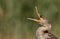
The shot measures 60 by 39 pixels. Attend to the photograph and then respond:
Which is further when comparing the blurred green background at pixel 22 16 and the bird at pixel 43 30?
the blurred green background at pixel 22 16

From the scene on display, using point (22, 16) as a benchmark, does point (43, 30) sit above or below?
above

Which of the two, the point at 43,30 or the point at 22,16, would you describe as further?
the point at 22,16

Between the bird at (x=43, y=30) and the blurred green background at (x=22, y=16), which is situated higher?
the bird at (x=43, y=30)

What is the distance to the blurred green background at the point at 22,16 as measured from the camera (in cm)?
1066

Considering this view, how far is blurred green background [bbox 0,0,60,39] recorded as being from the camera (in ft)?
35.0

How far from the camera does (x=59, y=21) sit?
35.9ft

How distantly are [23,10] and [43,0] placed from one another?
0.69m

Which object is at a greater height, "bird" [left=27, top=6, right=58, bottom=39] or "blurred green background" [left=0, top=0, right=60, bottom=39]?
"bird" [left=27, top=6, right=58, bottom=39]

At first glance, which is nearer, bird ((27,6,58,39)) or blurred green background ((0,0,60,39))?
bird ((27,6,58,39))

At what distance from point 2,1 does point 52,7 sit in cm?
103

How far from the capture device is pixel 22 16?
1149 centimetres

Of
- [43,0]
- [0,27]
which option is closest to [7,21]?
[0,27]

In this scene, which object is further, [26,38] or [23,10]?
[23,10]

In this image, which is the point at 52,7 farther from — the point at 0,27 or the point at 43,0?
the point at 0,27
